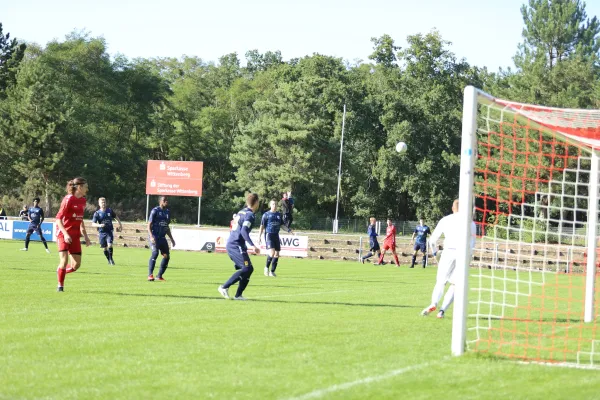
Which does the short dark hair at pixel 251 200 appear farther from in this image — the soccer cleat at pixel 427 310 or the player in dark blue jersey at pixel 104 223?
the player in dark blue jersey at pixel 104 223

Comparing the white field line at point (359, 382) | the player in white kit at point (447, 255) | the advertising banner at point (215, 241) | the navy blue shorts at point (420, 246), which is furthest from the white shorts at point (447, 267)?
the advertising banner at point (215, 241)

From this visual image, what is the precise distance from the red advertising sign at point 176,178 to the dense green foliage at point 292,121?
23.0 meters

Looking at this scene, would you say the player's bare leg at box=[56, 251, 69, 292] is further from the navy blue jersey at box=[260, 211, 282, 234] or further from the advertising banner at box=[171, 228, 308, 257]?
the advertising banner at box=[171, 228, 308, 257]

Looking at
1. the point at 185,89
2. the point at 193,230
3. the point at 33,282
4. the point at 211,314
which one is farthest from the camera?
the point at 185,89

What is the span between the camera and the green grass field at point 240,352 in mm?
6777

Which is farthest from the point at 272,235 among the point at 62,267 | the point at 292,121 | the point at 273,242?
the point at 292,121

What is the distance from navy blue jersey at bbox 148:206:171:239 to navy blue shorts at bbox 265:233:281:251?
4432mm

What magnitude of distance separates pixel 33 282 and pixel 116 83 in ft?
210

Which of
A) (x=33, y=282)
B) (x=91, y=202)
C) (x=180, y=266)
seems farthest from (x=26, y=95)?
(x=33, y=282)

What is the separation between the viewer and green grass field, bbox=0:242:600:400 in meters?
6.78

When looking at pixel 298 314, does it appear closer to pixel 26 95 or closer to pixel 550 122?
pixel 550 122

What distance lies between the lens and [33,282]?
17.2 metres

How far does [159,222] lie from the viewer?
61.3 feet

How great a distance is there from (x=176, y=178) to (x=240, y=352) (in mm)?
36445
